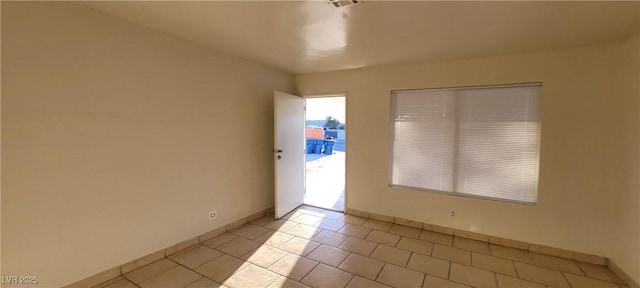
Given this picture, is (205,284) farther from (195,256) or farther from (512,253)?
(512,253)

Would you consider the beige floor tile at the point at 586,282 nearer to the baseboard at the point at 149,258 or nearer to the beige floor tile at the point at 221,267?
the beige floor tile at the point at 221,267

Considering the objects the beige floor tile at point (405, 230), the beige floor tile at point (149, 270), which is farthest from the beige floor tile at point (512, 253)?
the beige floor tile at point (149, 270)

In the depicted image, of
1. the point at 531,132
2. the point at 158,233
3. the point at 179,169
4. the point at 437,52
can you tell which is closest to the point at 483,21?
the point at 437,52

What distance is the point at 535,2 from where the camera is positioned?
67.2 inches

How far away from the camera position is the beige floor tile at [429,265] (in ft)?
7.77

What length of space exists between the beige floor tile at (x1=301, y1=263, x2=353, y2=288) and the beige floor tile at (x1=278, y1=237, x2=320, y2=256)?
34 centimetres

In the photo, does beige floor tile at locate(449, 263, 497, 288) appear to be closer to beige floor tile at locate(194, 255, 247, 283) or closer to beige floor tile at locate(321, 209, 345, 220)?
beige floor tile at locate(321, 209, 345, 220)

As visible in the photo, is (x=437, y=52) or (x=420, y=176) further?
(x=420, y=176)

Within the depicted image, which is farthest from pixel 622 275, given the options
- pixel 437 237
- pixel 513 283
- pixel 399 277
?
pixel 399 277

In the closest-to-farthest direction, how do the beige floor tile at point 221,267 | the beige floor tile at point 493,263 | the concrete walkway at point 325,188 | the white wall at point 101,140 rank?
the white wall at point 101,140
the beige floor tile at point 221,267
the beige floor tile at point 493,263
the concrete walkway at point 325,188

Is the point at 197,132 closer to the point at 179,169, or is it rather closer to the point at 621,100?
the point at 179,169

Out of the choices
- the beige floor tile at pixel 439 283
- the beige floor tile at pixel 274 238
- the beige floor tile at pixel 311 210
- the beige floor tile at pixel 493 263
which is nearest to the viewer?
the beige floor tile at pixel 439 283

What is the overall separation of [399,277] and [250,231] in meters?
1.89

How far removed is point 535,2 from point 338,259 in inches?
105
